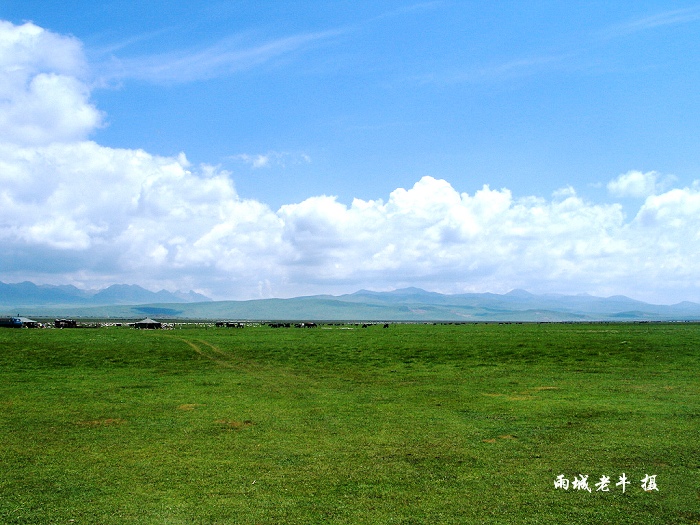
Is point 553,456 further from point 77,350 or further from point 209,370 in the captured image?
point 77,350

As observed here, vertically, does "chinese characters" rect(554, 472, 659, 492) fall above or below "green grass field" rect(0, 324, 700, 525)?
above

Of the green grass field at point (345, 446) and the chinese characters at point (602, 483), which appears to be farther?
the chinese characters at point (602, 483)

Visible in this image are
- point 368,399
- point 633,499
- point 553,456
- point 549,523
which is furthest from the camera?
point 368,399

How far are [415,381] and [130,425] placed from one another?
1893cm

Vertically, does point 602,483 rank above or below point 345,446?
above

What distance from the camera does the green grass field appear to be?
1219cm

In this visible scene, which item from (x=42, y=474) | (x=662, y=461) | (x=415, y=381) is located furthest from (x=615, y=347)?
(x=42, y=474)

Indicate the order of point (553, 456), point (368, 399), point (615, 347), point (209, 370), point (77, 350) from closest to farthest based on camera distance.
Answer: point (553, 456) → point (368, 399) → point (209, 370) → point (77, 350) → point (615, 347)

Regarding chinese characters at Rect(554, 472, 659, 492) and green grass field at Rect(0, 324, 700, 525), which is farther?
chinese characters at Rect(554, 472, 659, 492)

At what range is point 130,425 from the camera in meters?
20.2

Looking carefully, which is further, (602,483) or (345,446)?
(345,446)

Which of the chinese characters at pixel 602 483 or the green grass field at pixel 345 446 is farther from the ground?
the chinese characters at pixel 602 483

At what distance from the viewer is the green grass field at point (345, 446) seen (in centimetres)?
1219

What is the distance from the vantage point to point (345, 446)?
682 inches
